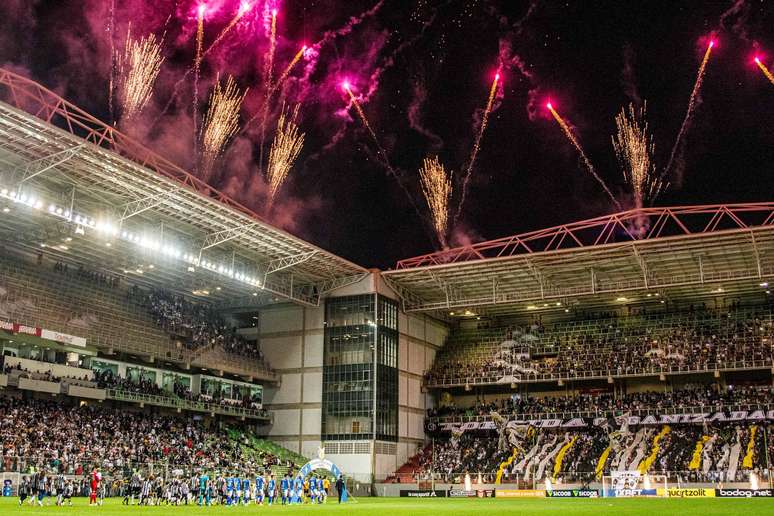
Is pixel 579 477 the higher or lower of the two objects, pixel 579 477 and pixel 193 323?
the lower

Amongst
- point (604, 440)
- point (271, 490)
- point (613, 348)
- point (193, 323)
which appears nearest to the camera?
point (271, 490)

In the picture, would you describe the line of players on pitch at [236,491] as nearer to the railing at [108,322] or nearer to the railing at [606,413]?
the railing at [108,322]

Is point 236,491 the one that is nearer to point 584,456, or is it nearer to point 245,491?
point 245,491

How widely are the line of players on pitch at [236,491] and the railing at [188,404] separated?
45.8 ft

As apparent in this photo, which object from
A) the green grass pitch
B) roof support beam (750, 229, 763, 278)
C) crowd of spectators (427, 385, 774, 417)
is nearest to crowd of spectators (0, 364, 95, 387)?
the green grass pitch

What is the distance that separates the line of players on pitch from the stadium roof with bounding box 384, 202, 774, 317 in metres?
22.7

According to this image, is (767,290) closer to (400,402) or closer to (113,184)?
(400,402)

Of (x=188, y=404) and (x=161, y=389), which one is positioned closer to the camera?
(x=161, y=389)

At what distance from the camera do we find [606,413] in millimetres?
60844

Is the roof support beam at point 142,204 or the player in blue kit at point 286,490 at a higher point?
the roof support beam at point 142,204

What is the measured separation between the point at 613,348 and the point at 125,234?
131 feet

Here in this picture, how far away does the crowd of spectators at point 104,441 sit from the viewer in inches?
1623

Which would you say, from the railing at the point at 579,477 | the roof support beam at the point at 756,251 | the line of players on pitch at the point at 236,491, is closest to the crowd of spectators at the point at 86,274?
the line of players on pitch at the point at 236,491

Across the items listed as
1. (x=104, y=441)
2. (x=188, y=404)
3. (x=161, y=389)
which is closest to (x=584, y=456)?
(x=188, y=404)
